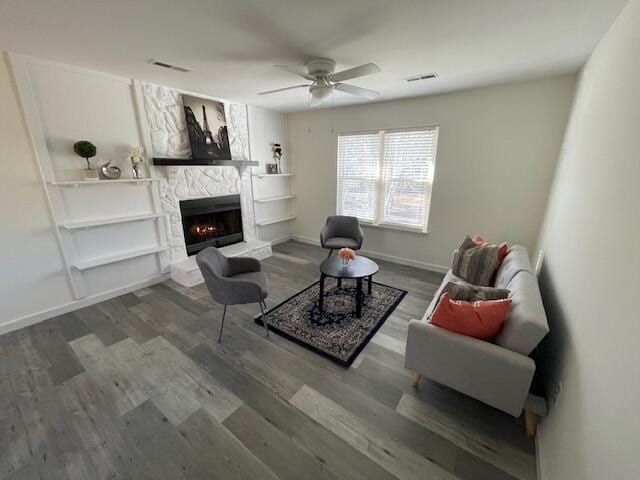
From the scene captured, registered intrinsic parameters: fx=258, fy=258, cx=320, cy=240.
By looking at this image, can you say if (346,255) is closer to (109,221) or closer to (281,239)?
(109,221)

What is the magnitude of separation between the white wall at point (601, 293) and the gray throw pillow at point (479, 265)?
0.52m

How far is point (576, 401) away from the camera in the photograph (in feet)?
3.93

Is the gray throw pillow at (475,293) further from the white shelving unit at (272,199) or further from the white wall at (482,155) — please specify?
the white shelving unit at (272,199)

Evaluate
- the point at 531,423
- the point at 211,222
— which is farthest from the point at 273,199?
the point at 531,423

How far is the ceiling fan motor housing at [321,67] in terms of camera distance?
240 centimetres

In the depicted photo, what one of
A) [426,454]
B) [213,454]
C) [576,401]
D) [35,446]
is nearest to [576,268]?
[576,401]

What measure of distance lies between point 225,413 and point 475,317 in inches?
70.5

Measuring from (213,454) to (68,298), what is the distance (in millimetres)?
2737

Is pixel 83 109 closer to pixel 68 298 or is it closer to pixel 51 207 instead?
pixel 51 207

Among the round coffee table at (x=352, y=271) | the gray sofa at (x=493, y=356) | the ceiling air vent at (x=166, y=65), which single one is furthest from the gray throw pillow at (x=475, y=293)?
the ceiling air vent at (x=166, y=65)

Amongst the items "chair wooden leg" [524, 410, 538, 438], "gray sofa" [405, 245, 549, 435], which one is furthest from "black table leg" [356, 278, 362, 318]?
"chair wooden leg" [524, 410, 538, 438]

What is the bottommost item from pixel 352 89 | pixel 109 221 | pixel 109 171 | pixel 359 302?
pixel 359 302

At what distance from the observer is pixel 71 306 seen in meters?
2.98

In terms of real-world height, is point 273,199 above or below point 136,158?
below
